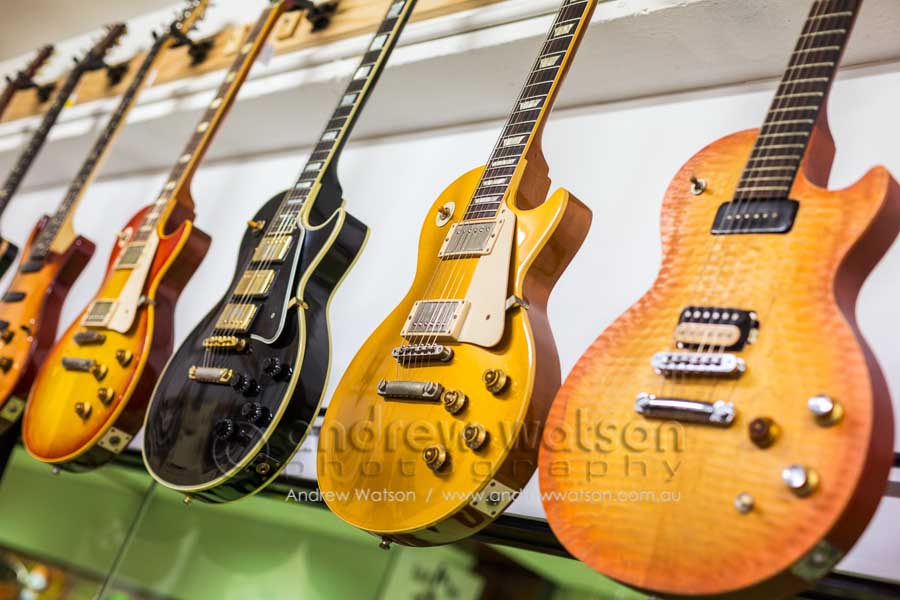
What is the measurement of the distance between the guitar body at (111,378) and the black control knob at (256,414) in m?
0.37

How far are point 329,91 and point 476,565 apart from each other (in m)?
1.23

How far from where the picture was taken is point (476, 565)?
1260 millimetres

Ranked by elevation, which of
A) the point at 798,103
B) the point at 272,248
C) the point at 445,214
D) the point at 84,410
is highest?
the point at 798,103

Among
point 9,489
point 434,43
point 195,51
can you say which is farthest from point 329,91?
point 9,489

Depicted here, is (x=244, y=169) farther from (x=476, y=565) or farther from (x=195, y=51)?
(x=476, y=565)

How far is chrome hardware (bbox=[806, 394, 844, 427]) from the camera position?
0.77 metres

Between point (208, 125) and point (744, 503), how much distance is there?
1.65 m

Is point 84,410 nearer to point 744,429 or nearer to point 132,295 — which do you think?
point 132,295

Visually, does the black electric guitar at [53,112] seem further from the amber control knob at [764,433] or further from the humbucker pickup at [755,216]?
the amber control knob at [764,433]

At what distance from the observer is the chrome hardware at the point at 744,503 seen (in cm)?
78

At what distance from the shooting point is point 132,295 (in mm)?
1668

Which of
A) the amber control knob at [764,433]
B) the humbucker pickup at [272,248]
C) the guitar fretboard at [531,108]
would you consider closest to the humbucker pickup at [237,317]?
the humbucker pickup at [272,248]

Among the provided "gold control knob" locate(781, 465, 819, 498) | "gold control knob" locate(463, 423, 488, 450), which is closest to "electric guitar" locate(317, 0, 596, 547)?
"gold control knob" locate(463, 423, 488, 450)

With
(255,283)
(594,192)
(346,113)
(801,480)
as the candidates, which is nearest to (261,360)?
(255,283)
